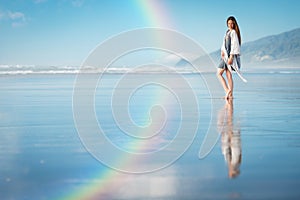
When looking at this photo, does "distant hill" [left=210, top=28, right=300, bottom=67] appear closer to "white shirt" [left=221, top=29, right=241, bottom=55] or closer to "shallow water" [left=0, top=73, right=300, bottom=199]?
"white shirt" [left=221, top=29, right=241, bottom=55]

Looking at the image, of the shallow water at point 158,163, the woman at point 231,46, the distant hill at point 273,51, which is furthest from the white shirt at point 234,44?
the distant hill at point 273,51

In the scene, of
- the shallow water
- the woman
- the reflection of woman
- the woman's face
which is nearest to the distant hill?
the woman

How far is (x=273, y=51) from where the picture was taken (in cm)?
11081

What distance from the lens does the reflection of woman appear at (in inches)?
154

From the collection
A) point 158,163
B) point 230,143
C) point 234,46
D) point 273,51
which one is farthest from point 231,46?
point 273,51

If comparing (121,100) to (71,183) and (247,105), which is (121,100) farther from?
(71,183)

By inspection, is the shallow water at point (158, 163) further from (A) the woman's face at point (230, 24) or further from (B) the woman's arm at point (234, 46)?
(A) the woman's face at point (230, 24)

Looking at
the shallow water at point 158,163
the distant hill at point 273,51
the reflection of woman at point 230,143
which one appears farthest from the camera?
the distant hill at point 273,51

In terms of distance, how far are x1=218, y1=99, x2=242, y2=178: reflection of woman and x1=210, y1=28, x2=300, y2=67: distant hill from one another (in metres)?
91.1

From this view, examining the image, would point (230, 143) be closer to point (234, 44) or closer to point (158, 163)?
point (158, 163)

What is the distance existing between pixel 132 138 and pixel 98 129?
87 cm

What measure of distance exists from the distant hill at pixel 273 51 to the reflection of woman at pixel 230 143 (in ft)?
299

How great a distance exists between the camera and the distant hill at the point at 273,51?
102 meters

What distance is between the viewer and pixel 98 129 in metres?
6.41
